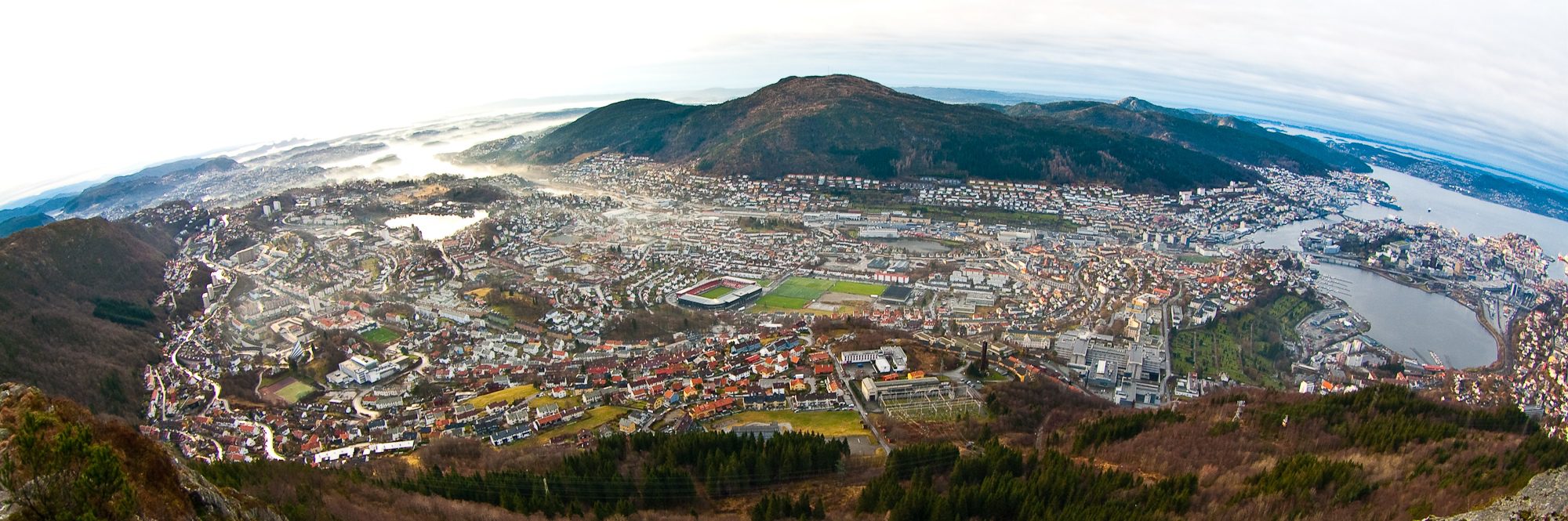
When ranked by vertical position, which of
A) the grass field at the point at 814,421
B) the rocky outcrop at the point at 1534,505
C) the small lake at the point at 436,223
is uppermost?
the small lake at the point at 436,223

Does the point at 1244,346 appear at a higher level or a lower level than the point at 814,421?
lower

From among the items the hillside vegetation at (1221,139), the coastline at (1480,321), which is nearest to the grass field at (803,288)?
the coastline at (1480,321)

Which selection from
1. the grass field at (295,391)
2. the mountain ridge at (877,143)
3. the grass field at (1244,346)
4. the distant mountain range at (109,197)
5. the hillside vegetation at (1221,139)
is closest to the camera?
the grass field at (295,391)

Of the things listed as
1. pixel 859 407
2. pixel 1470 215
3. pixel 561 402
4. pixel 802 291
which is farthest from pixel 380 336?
pixel 1470 215

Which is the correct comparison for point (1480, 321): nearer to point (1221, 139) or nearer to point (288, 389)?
point (288, 389)

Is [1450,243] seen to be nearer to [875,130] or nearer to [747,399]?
[875,130]

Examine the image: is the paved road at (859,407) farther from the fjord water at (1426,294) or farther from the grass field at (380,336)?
the fjord water at (1426,294)
